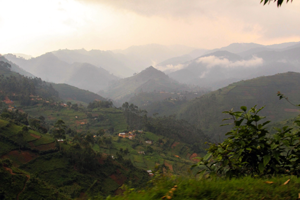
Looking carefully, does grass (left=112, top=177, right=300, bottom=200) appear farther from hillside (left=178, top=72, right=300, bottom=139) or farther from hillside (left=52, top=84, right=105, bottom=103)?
hillside (left=52, top=84, right=105, bottom=103)

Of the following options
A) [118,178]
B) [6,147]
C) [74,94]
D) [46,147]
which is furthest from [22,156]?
[74,94]

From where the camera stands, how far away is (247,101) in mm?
142625

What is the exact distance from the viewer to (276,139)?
3.69 meters

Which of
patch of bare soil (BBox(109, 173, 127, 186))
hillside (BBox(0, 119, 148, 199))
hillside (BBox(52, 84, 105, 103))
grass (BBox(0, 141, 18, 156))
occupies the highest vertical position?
hillside (BBox(52, 84, 105, 103))

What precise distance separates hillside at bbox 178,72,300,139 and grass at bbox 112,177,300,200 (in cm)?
11240

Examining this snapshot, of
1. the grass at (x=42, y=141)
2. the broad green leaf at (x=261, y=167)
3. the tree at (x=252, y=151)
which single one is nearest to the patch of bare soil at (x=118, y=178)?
the grass at (x=42, y=141)

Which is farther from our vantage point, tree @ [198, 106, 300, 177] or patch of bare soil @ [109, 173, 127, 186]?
patch of bare soil @ [109, 173, 127, 186]

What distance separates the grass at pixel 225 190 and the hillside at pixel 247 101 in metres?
112

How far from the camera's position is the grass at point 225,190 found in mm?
2941

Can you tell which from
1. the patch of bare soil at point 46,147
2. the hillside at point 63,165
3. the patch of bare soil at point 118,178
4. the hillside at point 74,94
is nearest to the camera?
the hillside at point 63,165

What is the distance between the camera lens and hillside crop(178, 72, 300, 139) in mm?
123438

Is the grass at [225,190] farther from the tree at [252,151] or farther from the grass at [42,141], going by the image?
the grass at [42,141]

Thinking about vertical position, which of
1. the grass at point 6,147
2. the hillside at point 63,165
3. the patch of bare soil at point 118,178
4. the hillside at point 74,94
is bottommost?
the patch of bare soil at point 118,178

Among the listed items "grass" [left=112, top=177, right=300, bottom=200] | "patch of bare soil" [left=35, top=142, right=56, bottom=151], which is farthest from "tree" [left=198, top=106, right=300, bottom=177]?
"patch of bare soil" [left=35, top=142, right=56, bottom=151]
